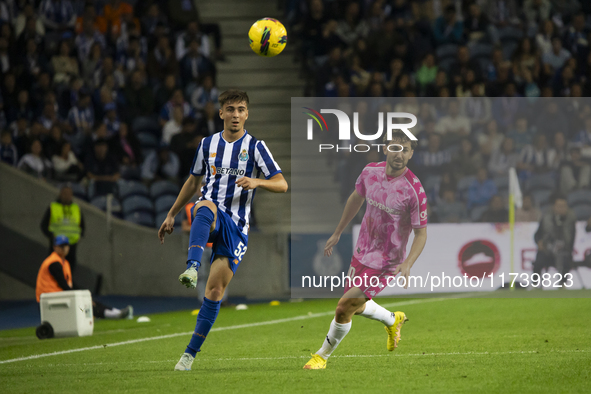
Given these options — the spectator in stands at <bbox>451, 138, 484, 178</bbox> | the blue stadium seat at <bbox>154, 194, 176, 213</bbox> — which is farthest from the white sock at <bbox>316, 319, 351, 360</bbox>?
the blue stadium seat at <bbox>154, 194, 176, 213</bbox>

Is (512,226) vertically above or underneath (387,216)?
underneath

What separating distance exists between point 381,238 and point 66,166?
10.3 meters

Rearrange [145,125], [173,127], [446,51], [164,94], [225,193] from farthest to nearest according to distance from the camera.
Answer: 1. [446,51]
2. [164,94]
3. [145,125]
4. [173,127]
5. [225,193]

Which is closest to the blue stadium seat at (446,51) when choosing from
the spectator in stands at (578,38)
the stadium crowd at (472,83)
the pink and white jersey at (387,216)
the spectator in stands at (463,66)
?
the stadium crowd at (472,83)

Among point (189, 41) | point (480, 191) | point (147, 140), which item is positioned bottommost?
point (480, 191)

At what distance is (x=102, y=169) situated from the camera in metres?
15.6

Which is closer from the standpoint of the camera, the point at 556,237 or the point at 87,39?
the point at 556,237

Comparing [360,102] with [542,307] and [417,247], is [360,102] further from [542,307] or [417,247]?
→ [417,247]

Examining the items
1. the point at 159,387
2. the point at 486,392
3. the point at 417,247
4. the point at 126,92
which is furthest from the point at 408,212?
the point at 126,92

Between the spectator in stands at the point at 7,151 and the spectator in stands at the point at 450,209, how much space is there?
26.7 feet

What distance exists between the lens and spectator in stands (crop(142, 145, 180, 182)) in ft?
51.4

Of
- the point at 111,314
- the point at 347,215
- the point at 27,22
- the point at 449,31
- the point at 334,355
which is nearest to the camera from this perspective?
the point at 347,215

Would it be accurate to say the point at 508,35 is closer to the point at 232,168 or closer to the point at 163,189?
the point at 163,189

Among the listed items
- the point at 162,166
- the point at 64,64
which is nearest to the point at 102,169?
the point at 162,166
